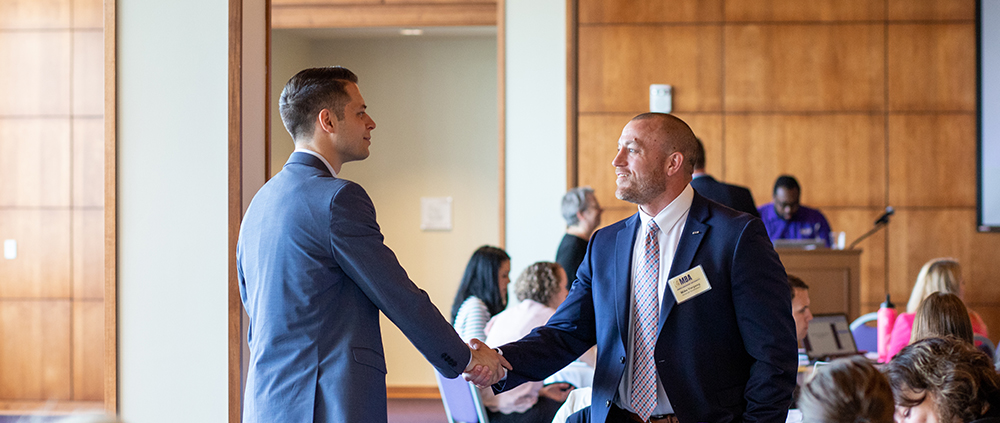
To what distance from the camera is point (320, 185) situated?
202cm

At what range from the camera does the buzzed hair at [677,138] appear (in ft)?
7.16

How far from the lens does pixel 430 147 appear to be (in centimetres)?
738

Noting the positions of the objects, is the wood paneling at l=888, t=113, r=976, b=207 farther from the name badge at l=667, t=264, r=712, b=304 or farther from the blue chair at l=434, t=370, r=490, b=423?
the name badge at l=667, t=264, r=712, b=304

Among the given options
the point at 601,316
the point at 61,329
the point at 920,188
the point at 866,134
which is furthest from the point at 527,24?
the point at 601,316

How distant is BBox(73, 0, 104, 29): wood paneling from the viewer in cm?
457

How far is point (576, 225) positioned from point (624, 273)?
2950mm

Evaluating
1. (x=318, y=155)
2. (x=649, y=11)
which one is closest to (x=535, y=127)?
(x=649, y=11)

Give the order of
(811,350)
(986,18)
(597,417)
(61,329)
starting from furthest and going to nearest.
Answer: (986,18) → (61,329) → (811,350) → (597,417)

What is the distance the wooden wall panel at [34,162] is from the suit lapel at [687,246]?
154 inches

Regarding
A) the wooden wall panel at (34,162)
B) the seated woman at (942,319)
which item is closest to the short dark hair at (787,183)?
the seated woman at (942,319)

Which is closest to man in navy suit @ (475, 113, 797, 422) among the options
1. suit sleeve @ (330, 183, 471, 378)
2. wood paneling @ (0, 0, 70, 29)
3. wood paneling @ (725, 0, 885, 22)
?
suit sleeve @ (330, 183, 471, 378)

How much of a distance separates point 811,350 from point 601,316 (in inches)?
84.5

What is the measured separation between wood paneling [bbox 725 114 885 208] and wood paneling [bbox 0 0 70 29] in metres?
5.00

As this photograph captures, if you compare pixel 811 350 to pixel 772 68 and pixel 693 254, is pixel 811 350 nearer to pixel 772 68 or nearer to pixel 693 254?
pixel 693 254
